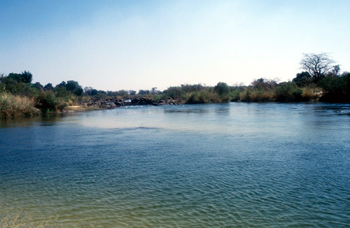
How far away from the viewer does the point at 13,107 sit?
23328 mm

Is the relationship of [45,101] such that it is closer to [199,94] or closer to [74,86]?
[199,94]

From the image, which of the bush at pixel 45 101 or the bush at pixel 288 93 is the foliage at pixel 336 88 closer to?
the bush at pixel 288 93

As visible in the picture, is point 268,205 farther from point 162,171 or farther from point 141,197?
point 162,171

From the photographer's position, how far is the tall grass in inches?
885

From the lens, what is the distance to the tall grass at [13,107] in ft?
73.8

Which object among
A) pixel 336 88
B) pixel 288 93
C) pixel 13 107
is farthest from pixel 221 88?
pixel 13 107

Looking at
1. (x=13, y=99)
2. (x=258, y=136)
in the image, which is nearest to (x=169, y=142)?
(x=258, y=136)

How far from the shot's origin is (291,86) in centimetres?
4319

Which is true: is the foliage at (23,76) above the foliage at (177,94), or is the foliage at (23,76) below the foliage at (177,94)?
above

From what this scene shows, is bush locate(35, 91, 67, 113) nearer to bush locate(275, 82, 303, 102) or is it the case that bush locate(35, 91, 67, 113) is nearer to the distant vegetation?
the distant vegetation

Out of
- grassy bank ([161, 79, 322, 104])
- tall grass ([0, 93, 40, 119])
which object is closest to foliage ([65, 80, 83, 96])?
grassy bank ([161, 79, 322, 104])

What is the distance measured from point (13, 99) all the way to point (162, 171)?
75.4ft

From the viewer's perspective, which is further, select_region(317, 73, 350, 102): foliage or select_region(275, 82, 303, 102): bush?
select_region(275, 82, 303, 102): bush

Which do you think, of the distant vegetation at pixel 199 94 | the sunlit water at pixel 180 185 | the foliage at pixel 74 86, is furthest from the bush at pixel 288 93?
the foliage at pixel 74 86
